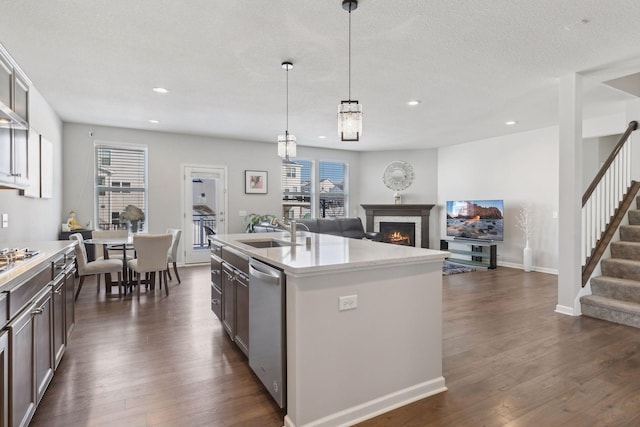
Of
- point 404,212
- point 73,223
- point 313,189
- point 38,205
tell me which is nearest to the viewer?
point 38,205

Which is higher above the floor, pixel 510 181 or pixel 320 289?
pixel 510 181

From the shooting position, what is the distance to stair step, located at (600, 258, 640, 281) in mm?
4012

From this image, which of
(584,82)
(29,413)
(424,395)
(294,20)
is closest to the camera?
(29,413)

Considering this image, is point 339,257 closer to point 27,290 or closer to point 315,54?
point 27,290

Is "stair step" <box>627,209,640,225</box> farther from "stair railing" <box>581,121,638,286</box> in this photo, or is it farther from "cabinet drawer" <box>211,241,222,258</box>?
"cabinet drawer" <box>211,241,222,258</box>

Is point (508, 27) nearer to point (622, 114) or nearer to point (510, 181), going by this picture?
point (622, 114)

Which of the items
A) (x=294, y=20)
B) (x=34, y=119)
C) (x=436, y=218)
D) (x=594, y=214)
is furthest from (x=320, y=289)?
(x=436, y=218)

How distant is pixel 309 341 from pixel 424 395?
94 centimetres

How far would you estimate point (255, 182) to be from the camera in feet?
25.7

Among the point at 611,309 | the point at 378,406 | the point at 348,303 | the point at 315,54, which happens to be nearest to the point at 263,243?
the point at 348,303

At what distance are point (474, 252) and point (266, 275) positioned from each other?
6226 mm

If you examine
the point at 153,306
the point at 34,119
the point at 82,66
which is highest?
the point at 82,66

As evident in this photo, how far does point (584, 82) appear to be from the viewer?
13.8 ft

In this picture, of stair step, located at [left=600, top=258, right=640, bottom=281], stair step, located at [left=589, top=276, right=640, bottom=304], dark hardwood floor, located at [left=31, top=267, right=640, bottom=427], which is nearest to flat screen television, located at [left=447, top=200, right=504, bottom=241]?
stair step, located at [left=600, top=258, right=640, bottom=281]
